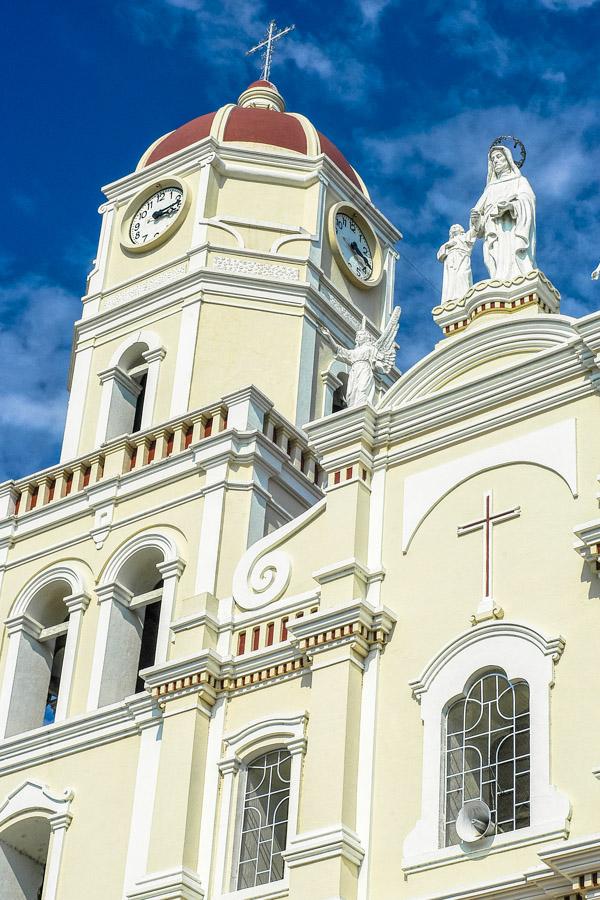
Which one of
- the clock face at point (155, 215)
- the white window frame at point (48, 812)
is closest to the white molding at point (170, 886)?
the white window frame at point (48, 812)

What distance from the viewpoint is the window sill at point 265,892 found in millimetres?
19641

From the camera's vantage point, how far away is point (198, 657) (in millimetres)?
21844

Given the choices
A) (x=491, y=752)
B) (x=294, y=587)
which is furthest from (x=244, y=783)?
(x=491, y=752)

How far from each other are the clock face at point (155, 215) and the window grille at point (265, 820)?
35.0ft

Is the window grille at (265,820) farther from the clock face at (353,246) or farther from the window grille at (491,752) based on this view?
the clock face at (353,246)

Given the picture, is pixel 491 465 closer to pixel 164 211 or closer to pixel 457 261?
pixel 457 261

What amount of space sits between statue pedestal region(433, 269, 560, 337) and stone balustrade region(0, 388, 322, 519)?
293 centimetres

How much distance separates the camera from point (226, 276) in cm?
2764

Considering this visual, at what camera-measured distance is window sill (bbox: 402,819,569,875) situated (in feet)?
59.1

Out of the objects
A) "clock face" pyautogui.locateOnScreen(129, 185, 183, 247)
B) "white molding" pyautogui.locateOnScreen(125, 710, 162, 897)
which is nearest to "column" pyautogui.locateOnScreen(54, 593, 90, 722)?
"white molding" pyautogui.locateOnScreen(125, 710, 162, 897)

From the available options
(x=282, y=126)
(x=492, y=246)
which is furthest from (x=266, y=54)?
(x=492, y=246)

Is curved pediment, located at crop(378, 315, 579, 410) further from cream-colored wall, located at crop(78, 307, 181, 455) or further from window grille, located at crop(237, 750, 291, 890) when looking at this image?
cream-colored wall, located at crop(78, 307, 181, 455)

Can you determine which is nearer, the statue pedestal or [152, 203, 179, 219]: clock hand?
the statue pedestal

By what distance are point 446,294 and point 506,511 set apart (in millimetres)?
4501
